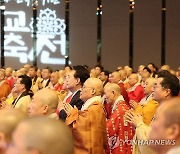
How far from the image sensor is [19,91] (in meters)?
5.61

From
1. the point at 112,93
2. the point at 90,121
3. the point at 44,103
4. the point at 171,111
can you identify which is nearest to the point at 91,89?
the point at 90,121

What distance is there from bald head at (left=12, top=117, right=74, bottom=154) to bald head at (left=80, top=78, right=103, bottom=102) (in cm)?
244

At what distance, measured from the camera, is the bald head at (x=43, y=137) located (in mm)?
1701

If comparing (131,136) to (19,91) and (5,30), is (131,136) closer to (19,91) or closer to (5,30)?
(19,91)

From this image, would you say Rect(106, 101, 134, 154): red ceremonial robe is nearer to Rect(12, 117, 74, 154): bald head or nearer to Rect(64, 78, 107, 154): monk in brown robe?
Rect(64, 78, 107, 154): monk in brown robe

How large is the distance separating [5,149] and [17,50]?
1132cm

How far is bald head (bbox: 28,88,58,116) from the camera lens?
365 cm

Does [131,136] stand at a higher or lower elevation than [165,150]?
lower

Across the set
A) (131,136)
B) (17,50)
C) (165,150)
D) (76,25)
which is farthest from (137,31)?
(165,150)

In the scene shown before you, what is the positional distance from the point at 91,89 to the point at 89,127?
0.45 meters

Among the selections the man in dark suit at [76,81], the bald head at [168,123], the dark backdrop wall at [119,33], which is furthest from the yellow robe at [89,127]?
the dark backdrop wall at [119,33]

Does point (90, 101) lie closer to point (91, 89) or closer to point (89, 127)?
point (91, 89)

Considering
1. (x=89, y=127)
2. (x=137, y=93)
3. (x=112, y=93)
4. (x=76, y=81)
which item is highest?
(x=76, y=81)

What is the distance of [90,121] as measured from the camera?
3.93 m
